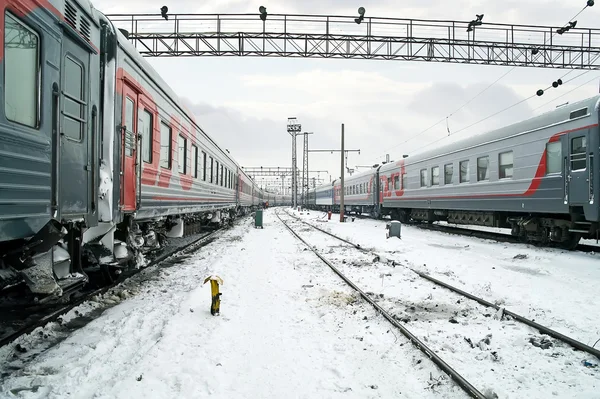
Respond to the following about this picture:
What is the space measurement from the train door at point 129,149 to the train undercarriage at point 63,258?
0.41 metres

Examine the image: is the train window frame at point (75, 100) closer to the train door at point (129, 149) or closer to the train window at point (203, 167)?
the train door at point (129, 149)

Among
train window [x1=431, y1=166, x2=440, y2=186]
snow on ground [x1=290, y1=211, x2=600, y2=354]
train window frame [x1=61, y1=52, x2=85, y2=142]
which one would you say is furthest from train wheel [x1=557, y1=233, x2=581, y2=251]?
train window frame [x1=61, y1=52, x2=85, y2=142]

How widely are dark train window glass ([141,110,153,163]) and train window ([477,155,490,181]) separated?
10877mm

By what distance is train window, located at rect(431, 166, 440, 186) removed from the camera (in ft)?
55.6

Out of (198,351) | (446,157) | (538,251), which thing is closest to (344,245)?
(538,251)

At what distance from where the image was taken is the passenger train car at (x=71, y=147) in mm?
3186

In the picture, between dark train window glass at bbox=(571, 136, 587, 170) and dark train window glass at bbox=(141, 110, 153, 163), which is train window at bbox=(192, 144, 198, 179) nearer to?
dark train window glass at bbox=(141, 110, 153, 163)

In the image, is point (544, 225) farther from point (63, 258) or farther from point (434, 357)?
point (63, 258)

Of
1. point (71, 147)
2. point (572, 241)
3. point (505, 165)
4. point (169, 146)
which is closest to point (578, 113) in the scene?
point (505, 165)

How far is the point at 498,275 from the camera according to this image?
7.62 metres

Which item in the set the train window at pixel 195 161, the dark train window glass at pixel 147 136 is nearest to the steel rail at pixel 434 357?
the dark train window glass at pixel 147 136

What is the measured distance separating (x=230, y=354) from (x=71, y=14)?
12.6 feet

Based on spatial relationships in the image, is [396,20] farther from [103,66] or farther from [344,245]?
[103,66]

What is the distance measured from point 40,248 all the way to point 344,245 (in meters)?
10.0
